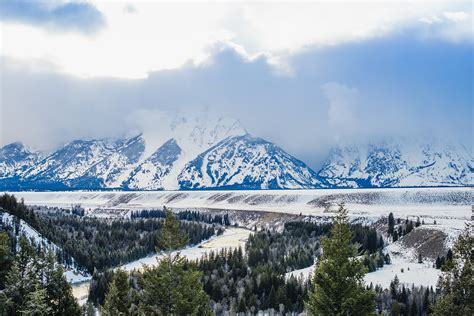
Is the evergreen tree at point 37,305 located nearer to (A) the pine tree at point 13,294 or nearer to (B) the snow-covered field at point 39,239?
(A) the pine tree at point 13,294

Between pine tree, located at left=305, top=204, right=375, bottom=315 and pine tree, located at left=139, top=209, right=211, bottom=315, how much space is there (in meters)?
9.30

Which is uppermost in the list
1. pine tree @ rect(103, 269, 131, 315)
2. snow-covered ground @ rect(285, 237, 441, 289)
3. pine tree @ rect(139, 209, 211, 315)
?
pine tree @ rect(139, 209, 211, 315)

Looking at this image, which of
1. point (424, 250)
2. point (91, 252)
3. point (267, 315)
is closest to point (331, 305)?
point (267, 315)

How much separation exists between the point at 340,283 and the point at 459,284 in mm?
7230

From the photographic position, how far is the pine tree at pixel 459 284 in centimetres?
3247

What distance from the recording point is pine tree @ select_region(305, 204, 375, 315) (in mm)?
33812

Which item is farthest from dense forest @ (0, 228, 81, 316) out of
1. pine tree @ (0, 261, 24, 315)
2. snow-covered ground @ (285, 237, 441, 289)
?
snow-covered ground @ (285, 237, 441, 289)

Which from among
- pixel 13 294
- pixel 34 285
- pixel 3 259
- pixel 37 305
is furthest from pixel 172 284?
pixel 3 259

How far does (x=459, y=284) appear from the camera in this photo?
3309cm

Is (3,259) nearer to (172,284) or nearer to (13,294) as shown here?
(13,294)

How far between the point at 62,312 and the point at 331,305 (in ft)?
81.8

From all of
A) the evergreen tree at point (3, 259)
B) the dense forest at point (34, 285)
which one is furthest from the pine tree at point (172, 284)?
the evergreen tree at point (3, 259)

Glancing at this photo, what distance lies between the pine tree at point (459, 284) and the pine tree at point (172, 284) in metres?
17.0

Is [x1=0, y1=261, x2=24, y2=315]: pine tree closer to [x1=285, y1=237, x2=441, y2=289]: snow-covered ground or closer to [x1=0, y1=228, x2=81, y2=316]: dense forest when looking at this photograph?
[x1=0, y1=228, x2=81, y2=316]: dense forest
